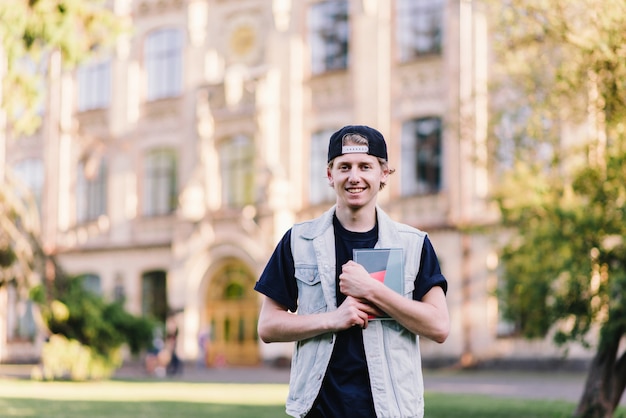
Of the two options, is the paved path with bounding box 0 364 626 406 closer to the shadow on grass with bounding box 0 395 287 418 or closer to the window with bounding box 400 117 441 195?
the window with bounding box 400 117 441 195

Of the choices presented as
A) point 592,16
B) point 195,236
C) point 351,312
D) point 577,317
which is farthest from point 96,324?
point 351,312

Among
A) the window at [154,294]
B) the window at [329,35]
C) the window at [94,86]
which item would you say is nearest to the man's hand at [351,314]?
the window at [329,35]

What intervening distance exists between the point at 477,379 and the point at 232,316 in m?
11.1

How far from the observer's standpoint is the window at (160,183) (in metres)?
37.2

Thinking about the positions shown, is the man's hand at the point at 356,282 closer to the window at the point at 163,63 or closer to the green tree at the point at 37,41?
the green tree at the point at 37,41

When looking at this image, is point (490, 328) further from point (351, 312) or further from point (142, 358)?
point (351, 312)

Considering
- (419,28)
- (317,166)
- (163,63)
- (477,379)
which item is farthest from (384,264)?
(163,63)

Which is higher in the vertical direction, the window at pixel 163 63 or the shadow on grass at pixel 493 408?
the window at pixel 163 63

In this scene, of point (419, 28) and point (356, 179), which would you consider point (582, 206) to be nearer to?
point (356, 179)

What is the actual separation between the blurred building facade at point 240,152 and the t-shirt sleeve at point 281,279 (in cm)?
2386

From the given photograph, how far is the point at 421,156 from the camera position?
31.5m

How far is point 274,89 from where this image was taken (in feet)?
112

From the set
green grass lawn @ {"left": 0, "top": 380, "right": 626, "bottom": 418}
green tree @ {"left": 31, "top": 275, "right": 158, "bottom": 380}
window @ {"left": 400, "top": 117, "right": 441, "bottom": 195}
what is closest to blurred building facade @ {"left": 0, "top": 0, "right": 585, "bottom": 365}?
window @ {"left": 400, "top": 117, "right": 441, "bottom": 195}

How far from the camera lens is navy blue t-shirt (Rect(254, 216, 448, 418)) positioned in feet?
12.4
